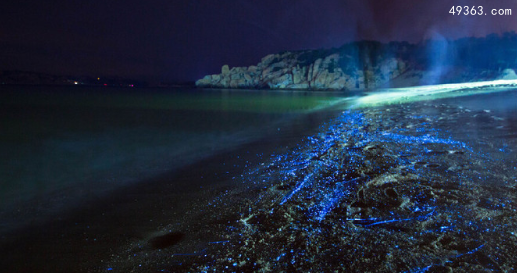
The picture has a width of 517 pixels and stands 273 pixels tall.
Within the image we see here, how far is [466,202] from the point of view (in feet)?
12.1

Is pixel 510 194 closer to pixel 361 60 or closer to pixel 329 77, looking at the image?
pixel 329 77

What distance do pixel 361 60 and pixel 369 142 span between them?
114610 millimetres

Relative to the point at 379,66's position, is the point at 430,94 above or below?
below

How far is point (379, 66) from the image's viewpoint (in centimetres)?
10069

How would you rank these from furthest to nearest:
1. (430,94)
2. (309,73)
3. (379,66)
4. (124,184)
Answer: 1. (309,73)
2. (379,66)
3. (430,94)
4. (124,184)

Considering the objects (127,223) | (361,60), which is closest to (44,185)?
(127,223)

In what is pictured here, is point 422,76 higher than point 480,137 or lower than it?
higher

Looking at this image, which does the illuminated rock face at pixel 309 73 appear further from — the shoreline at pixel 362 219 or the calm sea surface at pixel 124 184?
the shoreline at pixel 362 219

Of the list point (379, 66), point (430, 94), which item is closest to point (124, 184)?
point (430, 94)

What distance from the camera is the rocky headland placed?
59.9 metres

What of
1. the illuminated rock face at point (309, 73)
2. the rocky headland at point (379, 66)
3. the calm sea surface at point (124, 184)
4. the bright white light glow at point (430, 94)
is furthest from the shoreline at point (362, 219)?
the illuminated rock face at point (309, 73)

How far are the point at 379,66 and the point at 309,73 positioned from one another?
2960cm

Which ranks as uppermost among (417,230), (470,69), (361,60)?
(361,60)

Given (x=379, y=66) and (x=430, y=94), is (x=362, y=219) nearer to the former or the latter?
(x=430, y=94)
